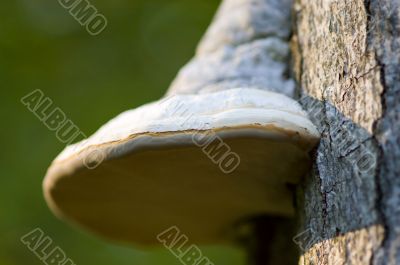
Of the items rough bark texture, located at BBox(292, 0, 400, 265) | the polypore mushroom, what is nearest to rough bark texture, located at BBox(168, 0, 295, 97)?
the polypore mushroom

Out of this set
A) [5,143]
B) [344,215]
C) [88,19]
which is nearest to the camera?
[344,215]

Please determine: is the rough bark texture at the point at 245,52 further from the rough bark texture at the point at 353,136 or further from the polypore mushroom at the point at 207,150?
the rough bark texture at the point at 353,136

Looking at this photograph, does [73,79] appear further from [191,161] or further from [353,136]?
[353,136]

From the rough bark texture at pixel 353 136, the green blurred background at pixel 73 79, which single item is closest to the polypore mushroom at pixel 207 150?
the rough bark texture at pixel 353 136

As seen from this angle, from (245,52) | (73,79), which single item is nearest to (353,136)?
(245,52)

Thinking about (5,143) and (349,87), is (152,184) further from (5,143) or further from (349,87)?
(5,143)

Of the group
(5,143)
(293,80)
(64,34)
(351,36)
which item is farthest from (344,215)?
(64,34)
